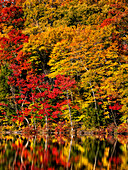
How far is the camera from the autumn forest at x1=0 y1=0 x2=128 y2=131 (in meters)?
24.0

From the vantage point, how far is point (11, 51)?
3142cm

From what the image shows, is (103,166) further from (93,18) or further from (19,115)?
(93,18)

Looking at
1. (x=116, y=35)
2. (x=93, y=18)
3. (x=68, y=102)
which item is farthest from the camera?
(x=93, y=18)

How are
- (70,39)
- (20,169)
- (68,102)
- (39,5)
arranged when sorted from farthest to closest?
(39,5) → (70,39) → (68,102) → (20,169)

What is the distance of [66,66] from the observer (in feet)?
87.7

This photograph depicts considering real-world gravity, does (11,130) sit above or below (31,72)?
below

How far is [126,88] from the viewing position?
868 inches

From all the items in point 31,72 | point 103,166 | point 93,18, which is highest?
point 93,18

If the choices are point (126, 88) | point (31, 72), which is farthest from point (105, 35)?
point (31, 72)

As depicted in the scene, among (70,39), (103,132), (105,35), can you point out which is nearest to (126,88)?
(103,132)

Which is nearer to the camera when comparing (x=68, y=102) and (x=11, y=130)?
(x=68, y=102)

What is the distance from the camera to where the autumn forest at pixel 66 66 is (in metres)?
24.0

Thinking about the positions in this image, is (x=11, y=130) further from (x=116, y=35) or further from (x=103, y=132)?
(x=116, y=35)

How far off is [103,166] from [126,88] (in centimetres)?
1541
